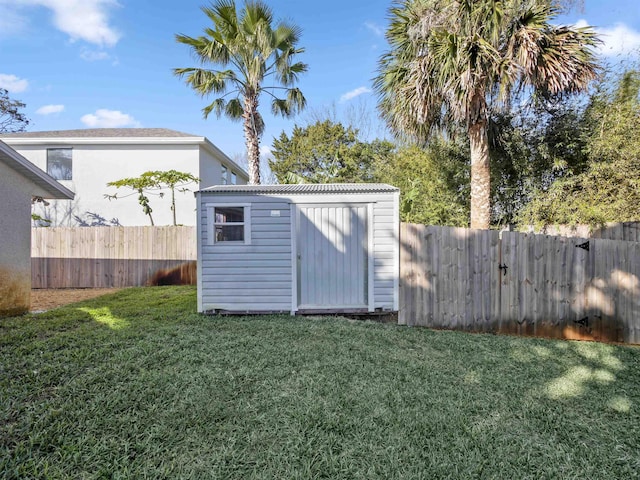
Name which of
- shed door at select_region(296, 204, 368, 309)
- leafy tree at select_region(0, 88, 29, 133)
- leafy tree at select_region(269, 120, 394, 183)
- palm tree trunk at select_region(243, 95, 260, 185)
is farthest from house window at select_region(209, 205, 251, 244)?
leafy tree at select_region(0, 88, 29, 133)

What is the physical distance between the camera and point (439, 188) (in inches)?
396

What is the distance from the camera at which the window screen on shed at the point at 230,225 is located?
5.80 meters

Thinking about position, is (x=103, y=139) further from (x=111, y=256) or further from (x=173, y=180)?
Answer: (x=111, y=256)

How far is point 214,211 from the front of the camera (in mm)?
5773

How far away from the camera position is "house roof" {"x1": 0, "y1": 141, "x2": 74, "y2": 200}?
5.30 meters

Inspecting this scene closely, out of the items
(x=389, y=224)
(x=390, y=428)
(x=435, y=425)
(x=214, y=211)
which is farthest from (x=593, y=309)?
(x=214, y=211)

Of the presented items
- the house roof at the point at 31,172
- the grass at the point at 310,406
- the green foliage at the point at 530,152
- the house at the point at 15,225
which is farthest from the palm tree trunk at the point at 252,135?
the green foliage at the point at 530,152

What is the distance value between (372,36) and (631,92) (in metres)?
7.78

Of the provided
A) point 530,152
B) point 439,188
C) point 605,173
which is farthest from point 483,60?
point 439,188

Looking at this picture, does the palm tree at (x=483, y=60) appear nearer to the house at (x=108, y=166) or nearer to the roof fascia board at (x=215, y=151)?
the roof fascia board at (x=215, y=151)

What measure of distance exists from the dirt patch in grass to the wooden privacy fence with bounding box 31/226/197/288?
410 millimetres

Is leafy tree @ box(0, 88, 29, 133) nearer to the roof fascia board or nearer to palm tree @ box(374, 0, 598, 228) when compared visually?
the roof fascia board

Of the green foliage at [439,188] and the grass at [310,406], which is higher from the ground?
the green foliage at [439,188]

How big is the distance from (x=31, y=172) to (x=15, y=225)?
1014mm
